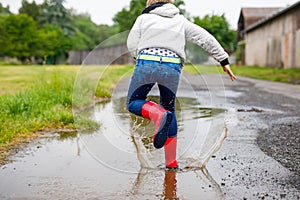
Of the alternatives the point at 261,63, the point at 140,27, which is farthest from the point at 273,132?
the point at 261,63

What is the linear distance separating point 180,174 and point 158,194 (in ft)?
1.84

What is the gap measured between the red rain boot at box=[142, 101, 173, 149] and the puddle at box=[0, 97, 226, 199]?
318 mm

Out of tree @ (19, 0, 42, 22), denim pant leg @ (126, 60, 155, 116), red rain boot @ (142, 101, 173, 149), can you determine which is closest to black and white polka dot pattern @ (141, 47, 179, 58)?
denim pant leg @ (126, 60, 155, 116)

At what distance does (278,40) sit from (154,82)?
1049 inches

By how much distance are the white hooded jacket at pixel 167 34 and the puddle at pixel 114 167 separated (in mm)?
779

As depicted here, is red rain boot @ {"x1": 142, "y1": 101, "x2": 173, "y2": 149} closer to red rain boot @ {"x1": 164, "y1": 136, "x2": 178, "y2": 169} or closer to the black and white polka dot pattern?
red rain boot @ {"x1": 164, "y1": 136, "x2": 178, "y2": 169}

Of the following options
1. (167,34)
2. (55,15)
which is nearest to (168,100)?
(167,34)

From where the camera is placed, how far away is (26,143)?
15.1ft

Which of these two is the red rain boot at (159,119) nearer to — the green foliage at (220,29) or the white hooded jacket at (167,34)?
the white hooded jacket at (167,34)

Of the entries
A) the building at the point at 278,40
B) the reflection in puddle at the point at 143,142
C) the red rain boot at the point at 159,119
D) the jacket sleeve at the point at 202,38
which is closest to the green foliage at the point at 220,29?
the building at the point at 278,40

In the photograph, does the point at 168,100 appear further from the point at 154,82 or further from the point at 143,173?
the point at 143,173

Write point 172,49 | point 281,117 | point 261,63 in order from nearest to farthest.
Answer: point 172,49 < point 281,117 < point 261,63

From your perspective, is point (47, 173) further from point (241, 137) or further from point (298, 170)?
point (241, 137)

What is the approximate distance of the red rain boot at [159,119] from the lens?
10.6 ft
